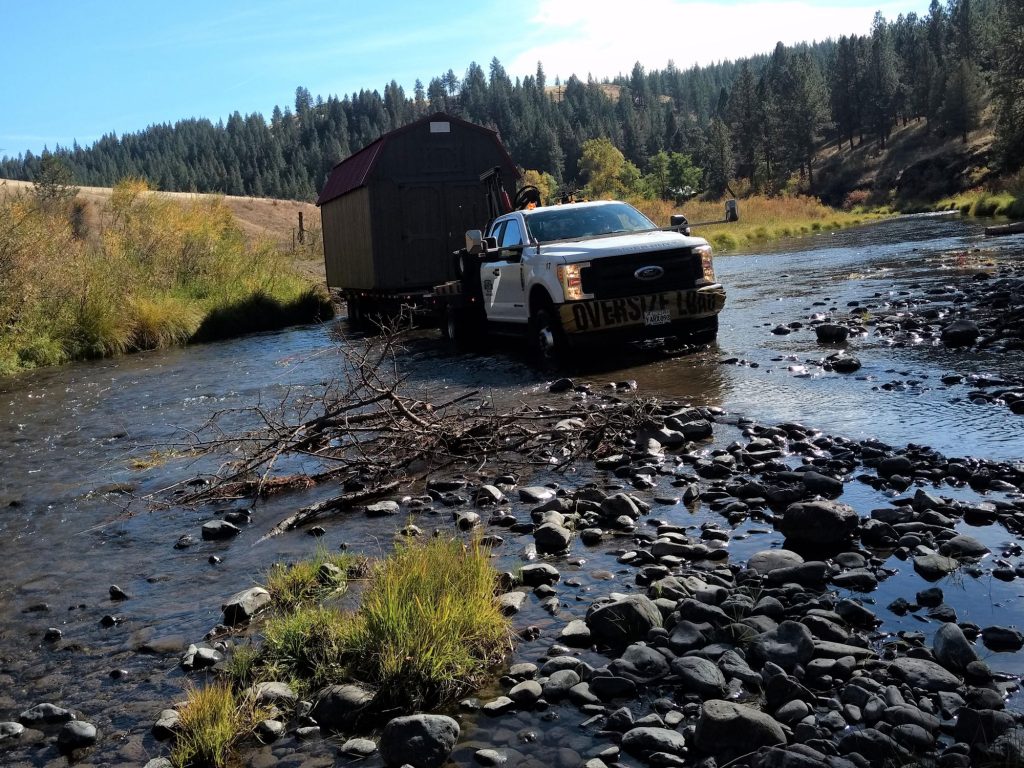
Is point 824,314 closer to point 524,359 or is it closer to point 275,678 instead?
point 524,359

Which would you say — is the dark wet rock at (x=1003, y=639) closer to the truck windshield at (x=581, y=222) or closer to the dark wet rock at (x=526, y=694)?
the dark wet rock at (x=526, y=694)

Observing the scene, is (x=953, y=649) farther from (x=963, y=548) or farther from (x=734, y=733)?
(x=963, y=548)

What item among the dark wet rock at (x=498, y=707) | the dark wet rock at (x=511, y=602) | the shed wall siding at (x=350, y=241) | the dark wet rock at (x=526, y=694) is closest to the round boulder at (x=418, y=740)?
the dark wet rock at (x=498, y=707)

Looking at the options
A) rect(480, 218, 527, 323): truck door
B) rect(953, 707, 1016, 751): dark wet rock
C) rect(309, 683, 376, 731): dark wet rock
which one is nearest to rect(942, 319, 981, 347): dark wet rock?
rect(480, 218, 527, 323): truck door

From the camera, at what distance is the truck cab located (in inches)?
440

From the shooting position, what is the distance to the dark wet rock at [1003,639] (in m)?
3.70

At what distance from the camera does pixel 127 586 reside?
222 inches

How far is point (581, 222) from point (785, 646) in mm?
9597

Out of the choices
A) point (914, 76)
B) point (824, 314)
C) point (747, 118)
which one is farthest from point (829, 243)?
point (914, 76)

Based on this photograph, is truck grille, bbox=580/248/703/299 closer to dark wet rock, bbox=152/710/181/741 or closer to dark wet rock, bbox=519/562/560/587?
dark wet rock, bbox=519/562/560/587

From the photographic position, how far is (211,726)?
11.4 ft

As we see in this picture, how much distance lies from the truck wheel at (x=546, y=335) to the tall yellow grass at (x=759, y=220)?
31160 mm

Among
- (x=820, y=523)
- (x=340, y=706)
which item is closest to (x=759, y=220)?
(x=820, y=523)

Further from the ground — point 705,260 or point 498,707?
point 705,260
